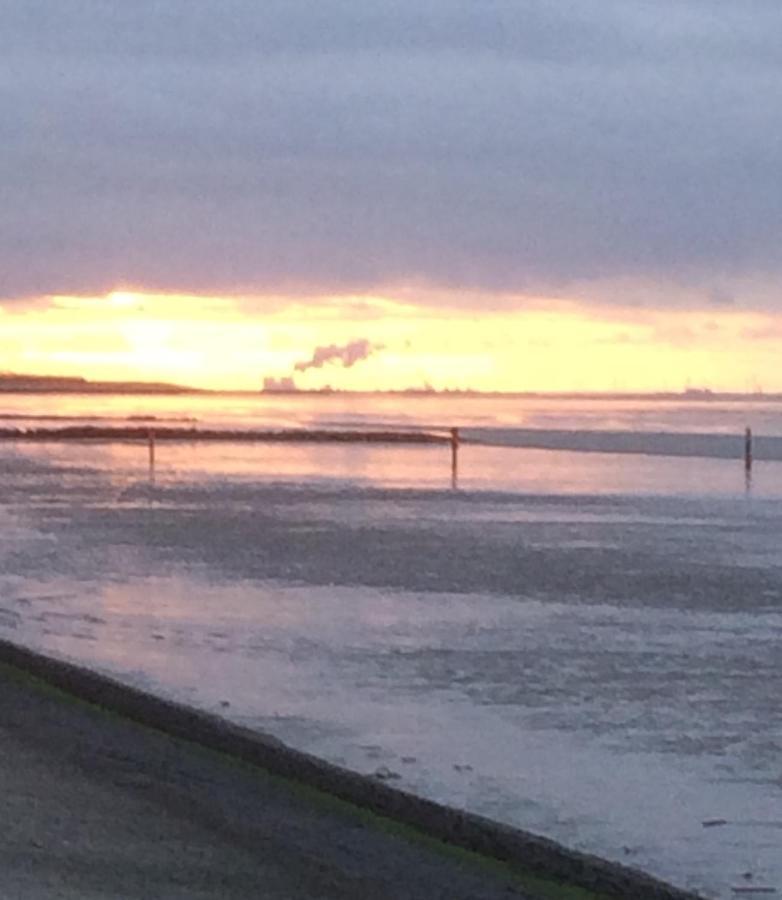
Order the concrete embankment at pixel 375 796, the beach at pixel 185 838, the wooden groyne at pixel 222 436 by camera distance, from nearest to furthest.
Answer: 1. the beach at pixel 185 838
2. the concrete embankment at pixel 375 796
3. the wooden groyne at pixel 222 436

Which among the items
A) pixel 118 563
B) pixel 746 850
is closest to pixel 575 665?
pixel 746 850

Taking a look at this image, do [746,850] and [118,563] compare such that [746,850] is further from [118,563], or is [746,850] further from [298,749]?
[118,563]

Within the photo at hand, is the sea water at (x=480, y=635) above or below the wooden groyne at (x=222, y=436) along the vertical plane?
below

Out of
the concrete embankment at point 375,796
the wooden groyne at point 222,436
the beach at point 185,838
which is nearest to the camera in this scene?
the beach at point 185,838

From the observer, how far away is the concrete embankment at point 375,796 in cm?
855

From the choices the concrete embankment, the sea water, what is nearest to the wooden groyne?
the sea water

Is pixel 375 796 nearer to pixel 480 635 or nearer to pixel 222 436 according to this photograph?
pixel 480 635

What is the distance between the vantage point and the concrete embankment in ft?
28.1

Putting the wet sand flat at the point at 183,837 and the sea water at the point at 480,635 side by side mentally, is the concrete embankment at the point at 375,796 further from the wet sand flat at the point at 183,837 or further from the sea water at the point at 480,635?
the sea water at the point at 480,635

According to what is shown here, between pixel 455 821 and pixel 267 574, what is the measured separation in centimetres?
1415

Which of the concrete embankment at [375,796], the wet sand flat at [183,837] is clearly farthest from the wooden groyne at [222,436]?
the wet sand flat at [183,837]

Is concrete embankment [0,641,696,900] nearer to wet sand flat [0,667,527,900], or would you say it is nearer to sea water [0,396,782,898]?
wet sand flat [0,667,527,900]

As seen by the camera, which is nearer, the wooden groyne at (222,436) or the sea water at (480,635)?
the sea water at (480,635)

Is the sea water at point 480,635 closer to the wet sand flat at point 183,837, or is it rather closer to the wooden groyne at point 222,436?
the wet sand flat at point 183,837
